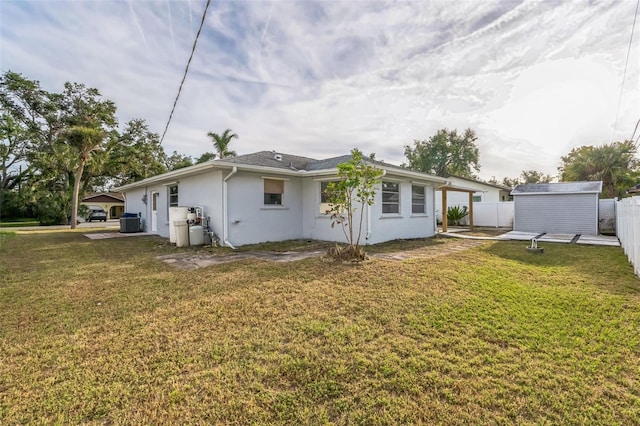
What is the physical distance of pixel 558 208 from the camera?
45.5 ft

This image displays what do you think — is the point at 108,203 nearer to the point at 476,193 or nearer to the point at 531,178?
the point at 476,193

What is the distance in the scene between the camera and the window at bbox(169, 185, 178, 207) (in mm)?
12688

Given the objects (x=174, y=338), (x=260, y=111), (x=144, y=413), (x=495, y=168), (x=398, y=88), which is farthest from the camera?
(x=495, y=168)

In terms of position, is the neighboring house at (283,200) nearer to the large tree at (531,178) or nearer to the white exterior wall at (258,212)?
the white exterior wall at (258,212)

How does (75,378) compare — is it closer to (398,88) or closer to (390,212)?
(390,212)

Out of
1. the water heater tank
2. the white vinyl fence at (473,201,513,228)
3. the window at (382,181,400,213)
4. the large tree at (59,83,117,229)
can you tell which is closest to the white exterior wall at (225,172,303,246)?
the water heater tank

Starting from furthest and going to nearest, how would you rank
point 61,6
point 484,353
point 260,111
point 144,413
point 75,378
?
point 260,111 → point 61,6 → point 484,353 → point 75,378 → point 144,413

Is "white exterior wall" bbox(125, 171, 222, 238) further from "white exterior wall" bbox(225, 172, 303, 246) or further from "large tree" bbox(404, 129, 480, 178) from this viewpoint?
"large tree" bbox(404, 129, 480, 178)

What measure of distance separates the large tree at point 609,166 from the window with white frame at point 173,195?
27531mm

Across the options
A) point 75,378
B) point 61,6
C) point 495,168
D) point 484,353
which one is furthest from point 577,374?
point 495,168

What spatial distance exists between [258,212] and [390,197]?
4.66 m

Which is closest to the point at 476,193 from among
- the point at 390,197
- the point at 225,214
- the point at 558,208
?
the point at 558,208

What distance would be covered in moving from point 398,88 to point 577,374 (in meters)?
10.4

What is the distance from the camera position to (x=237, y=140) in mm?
25422
